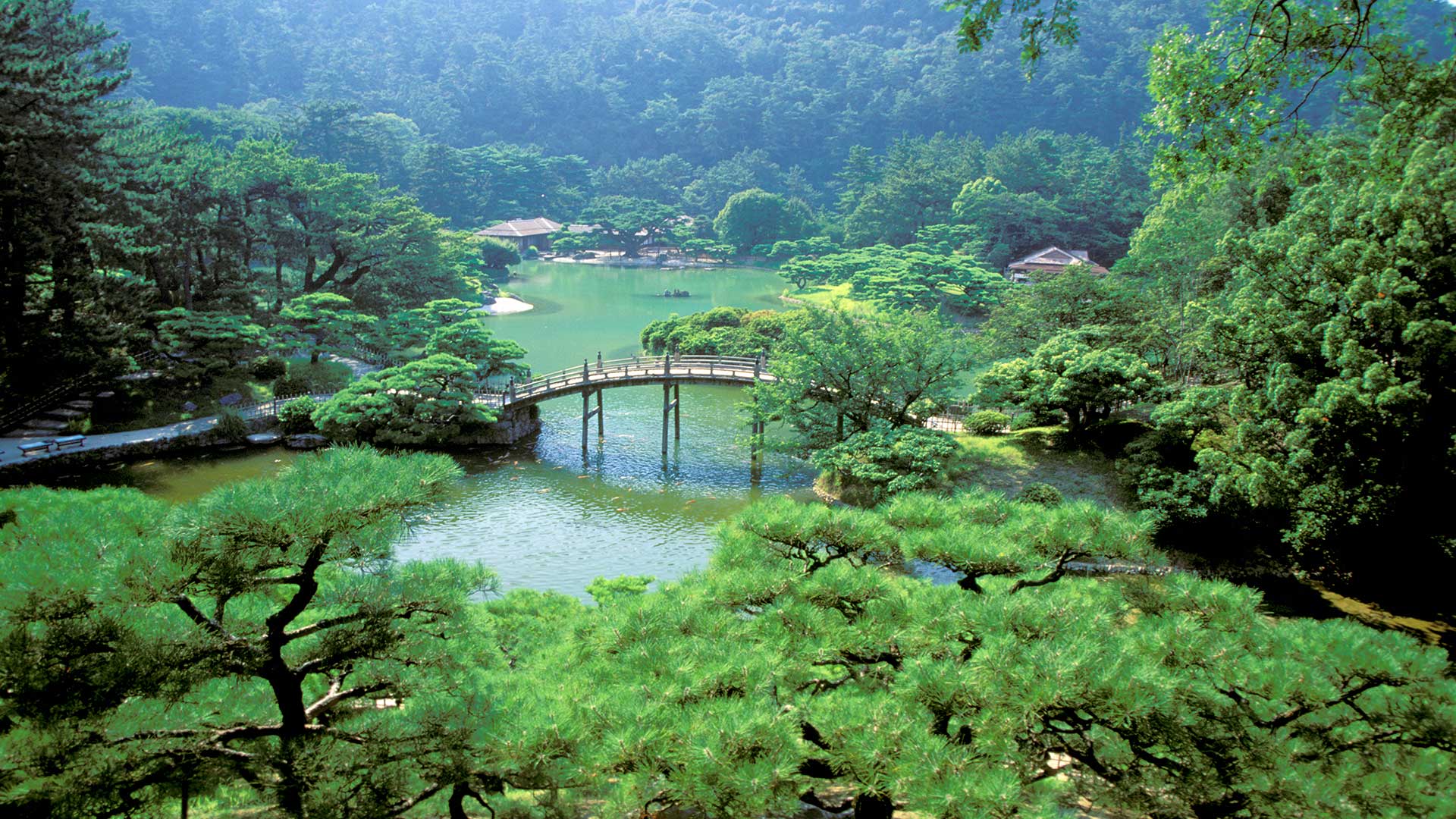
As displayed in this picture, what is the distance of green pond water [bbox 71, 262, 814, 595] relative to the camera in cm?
1565

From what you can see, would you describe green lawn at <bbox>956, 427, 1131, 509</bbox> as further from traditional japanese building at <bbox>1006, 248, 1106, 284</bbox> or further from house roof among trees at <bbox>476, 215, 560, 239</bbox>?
house roof among trees at <bbox>476, 215, 560, 239</bbox>

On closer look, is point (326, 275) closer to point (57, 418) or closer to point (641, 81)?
point (57, 418)

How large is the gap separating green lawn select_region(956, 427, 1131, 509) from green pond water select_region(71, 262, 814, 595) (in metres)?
3.73

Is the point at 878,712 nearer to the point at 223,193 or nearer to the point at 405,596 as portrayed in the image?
the point at 405,596

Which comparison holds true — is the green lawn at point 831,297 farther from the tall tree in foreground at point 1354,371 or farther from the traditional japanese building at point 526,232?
the traditional japanese building at point 526,232

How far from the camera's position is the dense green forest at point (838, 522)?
465cm

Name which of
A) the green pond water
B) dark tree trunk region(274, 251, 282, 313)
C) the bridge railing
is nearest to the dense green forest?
dark tree trunk region(274, 251, 282, 313)

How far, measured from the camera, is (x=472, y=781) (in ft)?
16.6

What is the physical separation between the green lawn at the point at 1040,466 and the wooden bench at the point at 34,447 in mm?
18501

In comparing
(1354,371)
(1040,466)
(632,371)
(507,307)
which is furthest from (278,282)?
(1354,371)

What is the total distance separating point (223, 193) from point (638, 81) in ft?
205

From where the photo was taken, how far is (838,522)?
23.1ft

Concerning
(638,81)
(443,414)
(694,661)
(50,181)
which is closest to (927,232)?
(443,414)

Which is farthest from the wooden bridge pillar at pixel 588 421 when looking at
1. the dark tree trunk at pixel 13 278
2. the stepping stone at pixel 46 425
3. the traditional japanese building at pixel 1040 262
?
the traditional japanese building at pixel 1040 262
